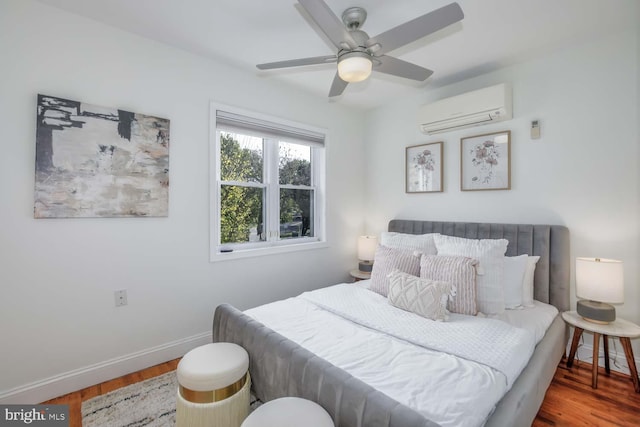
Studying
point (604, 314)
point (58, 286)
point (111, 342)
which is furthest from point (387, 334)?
point (58, 286)

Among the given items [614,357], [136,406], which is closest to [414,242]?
[614,357]

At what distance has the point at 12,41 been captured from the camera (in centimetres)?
180

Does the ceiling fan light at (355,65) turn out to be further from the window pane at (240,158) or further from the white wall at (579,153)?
the white wall at (579,153)

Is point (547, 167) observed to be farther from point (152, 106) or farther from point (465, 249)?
point (152, 106)

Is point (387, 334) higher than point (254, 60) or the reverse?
the reverse

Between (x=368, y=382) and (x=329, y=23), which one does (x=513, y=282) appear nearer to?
(x=368, y=382)

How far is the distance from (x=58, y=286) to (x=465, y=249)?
294cm

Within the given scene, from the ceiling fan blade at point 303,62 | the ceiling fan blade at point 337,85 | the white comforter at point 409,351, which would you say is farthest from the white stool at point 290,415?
the ceiling fan blade at point 337,85

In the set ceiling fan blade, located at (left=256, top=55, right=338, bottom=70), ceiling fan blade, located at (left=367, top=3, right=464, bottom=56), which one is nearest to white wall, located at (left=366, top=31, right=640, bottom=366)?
ceiling fan blade, located at (left=367, top=3, right=464, bottom=56)

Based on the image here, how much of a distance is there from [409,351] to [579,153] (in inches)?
86.6

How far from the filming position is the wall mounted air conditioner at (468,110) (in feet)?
8.61

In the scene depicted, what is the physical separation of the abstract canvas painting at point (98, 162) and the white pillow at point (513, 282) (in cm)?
272

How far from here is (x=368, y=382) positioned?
1.27 metres

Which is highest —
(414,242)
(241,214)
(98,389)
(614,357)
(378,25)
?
(378,25)
